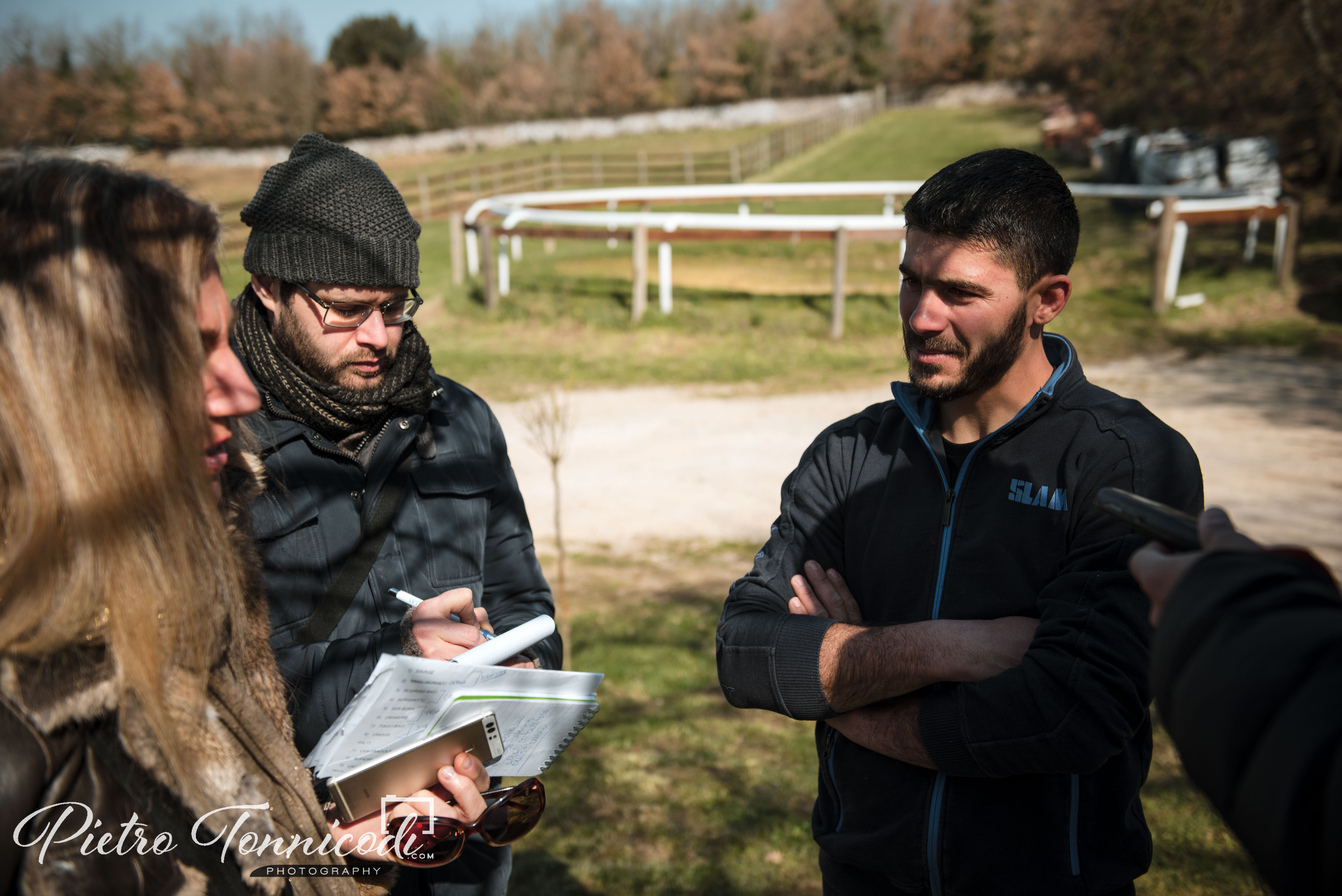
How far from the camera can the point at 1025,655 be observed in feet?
5.52

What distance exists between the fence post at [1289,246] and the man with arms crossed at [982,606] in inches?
530

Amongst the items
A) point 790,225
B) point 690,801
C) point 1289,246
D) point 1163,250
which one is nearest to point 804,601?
point 690,801

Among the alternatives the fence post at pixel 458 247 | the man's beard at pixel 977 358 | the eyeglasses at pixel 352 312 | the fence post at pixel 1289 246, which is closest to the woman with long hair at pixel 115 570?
the eyeglasses at pixel 352 312

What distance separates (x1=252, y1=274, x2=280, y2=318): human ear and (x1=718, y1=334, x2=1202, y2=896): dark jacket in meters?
1.42

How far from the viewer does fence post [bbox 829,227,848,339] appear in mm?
12375

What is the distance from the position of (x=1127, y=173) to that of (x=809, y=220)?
13731 mm

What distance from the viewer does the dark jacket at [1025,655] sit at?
1643 millimetres

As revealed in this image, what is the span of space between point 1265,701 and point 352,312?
2.11 metres

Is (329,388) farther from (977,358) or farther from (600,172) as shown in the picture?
(600,172)

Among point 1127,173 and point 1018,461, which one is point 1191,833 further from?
point 1127,173

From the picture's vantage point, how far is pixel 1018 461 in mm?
1896

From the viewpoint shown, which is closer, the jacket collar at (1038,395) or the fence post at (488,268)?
the jacket collar at (1038,395)

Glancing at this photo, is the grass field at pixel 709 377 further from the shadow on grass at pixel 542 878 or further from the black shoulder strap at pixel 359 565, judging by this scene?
the black shoulder strap at pixel 359 565

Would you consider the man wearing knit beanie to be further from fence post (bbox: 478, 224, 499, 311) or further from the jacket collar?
fence post (bbox: 478, 224, 499, 311)
